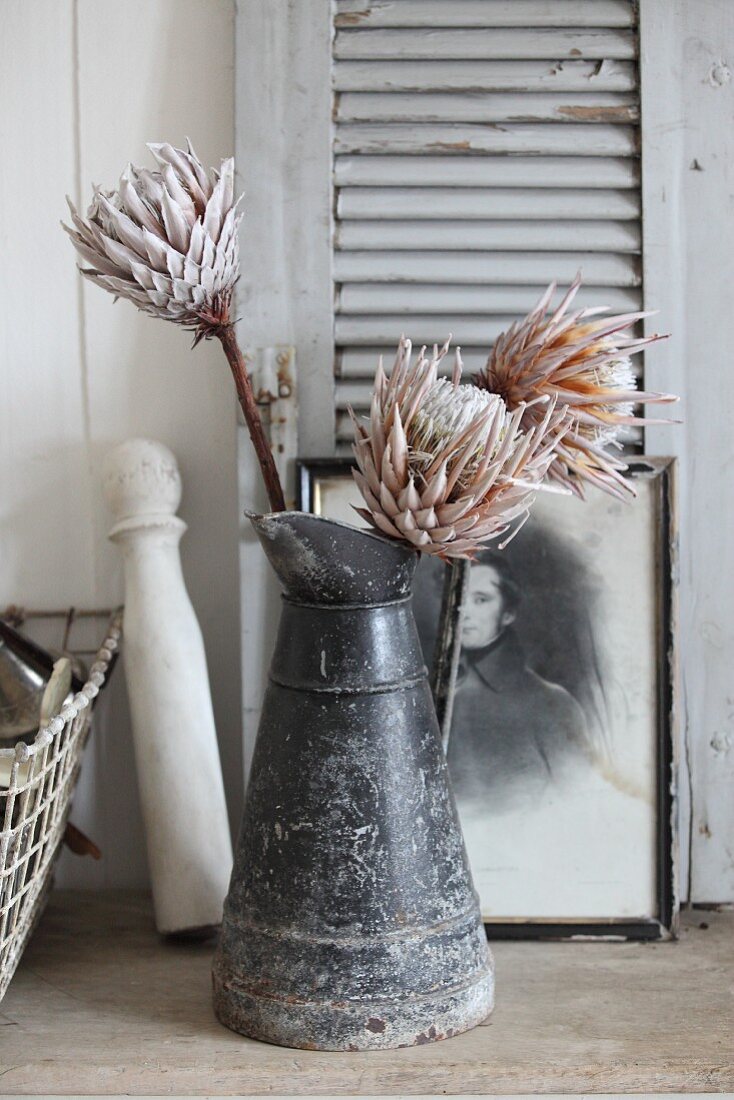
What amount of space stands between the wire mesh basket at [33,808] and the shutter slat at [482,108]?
495mm

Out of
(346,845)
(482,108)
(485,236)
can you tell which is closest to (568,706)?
(346,845)

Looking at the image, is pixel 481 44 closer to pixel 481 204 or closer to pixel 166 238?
pixel 481 204

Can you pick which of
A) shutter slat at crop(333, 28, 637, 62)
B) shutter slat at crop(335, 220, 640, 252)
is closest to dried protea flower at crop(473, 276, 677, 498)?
shutter slat at crop(335, 220, 640, 252)

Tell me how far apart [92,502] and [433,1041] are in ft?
1.80

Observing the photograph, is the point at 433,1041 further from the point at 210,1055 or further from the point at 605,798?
the point at 605,798

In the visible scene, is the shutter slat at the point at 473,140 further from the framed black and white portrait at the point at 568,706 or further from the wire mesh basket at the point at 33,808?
the wire mesh basket at the point at 33,808

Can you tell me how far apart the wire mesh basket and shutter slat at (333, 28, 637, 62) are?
21.3 inches

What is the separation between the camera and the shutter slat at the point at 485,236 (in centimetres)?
89

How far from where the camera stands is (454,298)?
0.90 metres

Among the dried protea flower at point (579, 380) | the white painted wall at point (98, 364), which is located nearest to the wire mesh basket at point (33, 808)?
the white painted wall at point (98, 364)

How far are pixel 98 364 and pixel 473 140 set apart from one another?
38 centimetres

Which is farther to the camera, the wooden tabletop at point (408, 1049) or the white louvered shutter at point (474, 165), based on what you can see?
the white louvered shutter at point (474, 165)

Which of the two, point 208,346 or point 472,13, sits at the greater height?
point 472,13

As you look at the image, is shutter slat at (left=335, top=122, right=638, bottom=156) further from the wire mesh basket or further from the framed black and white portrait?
the wire mesh basket
